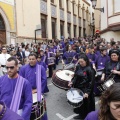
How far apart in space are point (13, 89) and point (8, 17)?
14212 millimetres

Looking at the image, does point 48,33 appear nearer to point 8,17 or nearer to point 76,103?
point 8,17

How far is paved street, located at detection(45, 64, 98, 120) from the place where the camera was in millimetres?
6156

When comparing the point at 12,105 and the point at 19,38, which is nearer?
the point at 12,105

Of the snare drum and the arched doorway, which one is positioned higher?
the arched doorway

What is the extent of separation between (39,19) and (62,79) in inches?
639

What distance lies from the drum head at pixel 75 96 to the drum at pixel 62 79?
4.16ft

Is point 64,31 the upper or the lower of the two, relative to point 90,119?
upper

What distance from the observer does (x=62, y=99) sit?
25.6 ft

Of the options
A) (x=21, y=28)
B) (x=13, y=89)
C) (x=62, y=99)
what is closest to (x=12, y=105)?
(x=13, y=89)

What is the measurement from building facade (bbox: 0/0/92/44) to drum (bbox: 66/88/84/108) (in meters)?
12.4

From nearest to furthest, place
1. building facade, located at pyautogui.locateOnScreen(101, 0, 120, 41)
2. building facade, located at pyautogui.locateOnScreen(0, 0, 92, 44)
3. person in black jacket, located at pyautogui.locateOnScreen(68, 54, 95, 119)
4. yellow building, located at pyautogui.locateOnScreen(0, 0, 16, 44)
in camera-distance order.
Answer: person in black jacket, located at pyautogui.locateOnScreen(68, 54, 95, 119) < yellow building, located at pyautogui.locateOnScreen(0, 0, 16, 44) < building facade, located at pyautogui.locateOnScreen(0, 0, 92, 44) < building facade, located at pyautogui.locateOnScreen(101, 0, 120, 41)

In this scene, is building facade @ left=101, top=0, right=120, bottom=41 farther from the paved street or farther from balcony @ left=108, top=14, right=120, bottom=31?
the paved street

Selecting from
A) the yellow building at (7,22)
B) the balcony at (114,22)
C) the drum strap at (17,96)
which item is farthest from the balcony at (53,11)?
the drum strap at (17,96)

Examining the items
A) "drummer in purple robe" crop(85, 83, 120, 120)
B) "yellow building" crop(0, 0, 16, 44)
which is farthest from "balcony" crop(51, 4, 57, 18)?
"drummer in purple robe" crop(85, 83, 120, 120)
